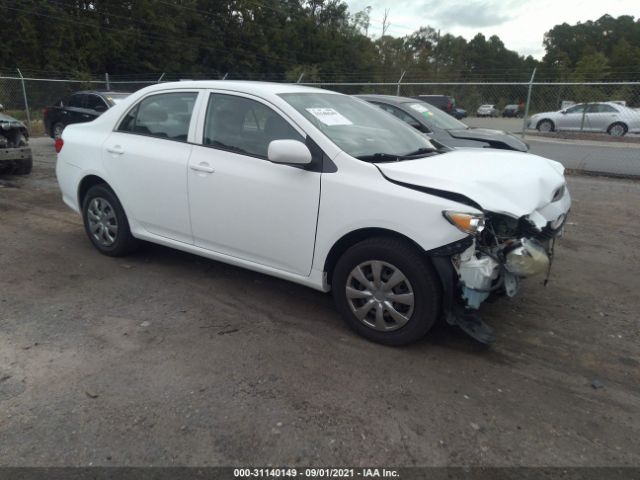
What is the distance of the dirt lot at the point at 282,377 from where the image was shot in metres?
2.53

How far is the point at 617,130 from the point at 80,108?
18998 millimetres

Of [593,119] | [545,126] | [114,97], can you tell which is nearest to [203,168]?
[114,97]

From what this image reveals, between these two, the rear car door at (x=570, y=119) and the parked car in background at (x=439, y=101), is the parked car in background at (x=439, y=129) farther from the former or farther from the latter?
the rear car door at (x=570, y=119)

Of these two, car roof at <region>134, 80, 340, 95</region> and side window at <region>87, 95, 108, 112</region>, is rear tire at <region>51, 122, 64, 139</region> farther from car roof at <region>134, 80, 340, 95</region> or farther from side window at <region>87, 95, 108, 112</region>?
car roof at <region>134, 80, 340, 95</region>

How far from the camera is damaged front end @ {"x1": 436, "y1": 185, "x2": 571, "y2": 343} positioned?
122 inches

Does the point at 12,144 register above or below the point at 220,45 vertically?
below

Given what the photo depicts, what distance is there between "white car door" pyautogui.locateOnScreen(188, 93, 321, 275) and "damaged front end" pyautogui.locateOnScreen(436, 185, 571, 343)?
42.1 inches

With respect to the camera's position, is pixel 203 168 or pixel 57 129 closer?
pixel 203 168

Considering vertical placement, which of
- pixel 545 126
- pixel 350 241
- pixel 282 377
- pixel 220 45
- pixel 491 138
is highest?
pixel 220 45

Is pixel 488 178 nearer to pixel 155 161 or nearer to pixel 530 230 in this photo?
pixel 530 230

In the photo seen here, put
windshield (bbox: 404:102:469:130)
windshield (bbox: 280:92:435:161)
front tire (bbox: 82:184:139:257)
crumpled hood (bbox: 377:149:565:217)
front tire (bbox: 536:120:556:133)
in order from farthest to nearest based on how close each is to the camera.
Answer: front tire (bbox: 536:120:556:133), windshield (bbox: 404:102:469:130), front tire (bbox: 82:184:139:257), windshield (bbox: 280:92:435:161), crumpled hood (bbox: 377:149:565:217)

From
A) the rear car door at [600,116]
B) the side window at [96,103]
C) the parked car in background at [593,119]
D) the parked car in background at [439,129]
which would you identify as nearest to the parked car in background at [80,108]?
the side window at [96,103]

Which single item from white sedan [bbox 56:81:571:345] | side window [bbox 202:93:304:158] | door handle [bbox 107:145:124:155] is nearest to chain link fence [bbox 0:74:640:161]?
door handle [bbox 107:145:124:155]

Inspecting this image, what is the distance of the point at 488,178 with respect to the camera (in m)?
3.37
